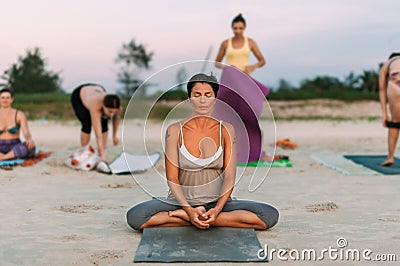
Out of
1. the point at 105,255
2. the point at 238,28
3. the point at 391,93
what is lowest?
the point at 105,255

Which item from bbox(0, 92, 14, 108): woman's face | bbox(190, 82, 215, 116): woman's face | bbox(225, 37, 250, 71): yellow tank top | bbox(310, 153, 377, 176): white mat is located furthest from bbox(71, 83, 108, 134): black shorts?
bbox(190, 82, 215, 116): woman's face

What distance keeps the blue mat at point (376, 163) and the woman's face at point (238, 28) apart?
231 centimetres

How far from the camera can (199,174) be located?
12.3ft

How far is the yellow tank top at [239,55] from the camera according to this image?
7.60 meters

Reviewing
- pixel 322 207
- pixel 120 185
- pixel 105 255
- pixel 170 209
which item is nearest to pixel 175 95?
pixel 170 209

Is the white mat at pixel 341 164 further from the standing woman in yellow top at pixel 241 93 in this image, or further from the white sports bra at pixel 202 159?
the white sports bra at pixel 202 159

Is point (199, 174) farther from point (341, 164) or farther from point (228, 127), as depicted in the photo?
point (341, 164)

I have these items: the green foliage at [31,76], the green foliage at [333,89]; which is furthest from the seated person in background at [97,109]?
the green foliage at [31,76]

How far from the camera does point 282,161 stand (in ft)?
24.8

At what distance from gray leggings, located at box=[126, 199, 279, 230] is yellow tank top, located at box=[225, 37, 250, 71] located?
3983 millimetres

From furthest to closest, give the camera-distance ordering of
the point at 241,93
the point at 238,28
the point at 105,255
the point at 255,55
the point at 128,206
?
the point at 255,55 → the point at 238,28 → the point at 241,93 → the point at 128,206 → the point at 105,255

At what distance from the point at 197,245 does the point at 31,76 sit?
26.5 m

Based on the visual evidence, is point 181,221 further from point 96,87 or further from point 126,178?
point 96,87

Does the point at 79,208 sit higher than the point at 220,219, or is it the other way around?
the point at 220,219
